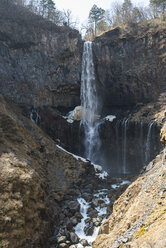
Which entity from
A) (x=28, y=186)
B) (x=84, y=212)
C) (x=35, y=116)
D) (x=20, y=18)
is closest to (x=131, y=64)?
(x=35, y=116)

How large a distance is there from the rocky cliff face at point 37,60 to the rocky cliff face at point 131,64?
3553mm

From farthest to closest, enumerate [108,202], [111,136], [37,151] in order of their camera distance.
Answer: [111,136] < [37,151] < [108,202]

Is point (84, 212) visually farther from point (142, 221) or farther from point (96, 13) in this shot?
point (96, 13)

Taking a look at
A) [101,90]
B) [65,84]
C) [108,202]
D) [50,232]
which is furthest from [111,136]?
[50,232]

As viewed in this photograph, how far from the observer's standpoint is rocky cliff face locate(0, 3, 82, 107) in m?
21.6

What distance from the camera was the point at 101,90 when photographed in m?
25.8

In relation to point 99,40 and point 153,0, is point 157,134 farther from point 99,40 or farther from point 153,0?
point 153,0

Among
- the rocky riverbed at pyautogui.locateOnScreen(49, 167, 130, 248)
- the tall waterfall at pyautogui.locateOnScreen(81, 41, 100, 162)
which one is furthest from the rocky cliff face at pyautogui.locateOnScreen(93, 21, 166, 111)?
the rocky riverbed at pyautogui.locateOnScreen(49, 167, 130, 248)

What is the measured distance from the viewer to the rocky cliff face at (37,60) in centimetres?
2156

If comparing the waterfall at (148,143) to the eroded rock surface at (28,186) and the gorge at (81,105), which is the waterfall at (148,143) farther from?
the eroded rock surface at (28,186)

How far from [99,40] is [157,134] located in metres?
14.8

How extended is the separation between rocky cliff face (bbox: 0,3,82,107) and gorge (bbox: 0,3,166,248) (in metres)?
0.11

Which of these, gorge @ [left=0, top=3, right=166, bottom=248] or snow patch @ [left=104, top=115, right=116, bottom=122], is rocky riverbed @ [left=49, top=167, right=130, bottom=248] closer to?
gorge @ [left=0, top=3, right=166, bottom=248]

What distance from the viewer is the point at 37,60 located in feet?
75.9
